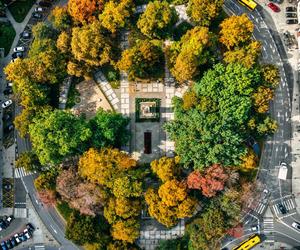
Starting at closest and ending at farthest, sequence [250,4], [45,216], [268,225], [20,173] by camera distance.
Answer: [268,225], [45,216], [20,173], [250,4]

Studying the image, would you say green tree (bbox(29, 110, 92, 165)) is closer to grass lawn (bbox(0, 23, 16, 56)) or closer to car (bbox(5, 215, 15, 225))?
car (bbox(5, 215, 15, 225))

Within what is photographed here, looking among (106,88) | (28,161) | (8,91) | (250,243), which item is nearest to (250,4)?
(106,88)

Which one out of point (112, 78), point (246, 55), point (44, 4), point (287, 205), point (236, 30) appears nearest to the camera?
point (236, 30)

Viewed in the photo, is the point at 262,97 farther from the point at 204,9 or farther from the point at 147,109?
the point at 147,109

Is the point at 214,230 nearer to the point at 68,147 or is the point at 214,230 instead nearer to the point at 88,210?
the point at 88,210

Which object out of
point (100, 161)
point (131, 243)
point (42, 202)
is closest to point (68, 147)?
point (100, 161)

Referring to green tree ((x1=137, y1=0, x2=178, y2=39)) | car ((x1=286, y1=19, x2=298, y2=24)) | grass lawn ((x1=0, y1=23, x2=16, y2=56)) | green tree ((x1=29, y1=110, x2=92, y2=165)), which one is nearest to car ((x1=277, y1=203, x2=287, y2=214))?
Result: car ((x1=286, y1=19, x2=298, y2=24))
